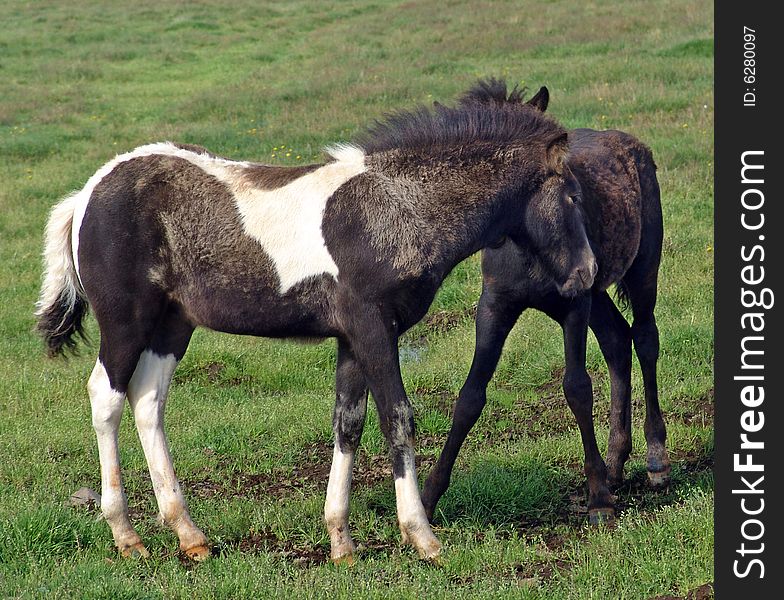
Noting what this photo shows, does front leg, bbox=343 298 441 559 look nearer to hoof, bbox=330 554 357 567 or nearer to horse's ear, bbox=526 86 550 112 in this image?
hoof, bbox=330 554 357 567

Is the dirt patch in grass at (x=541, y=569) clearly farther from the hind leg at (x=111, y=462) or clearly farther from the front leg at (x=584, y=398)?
the hind leg at (x=111, y=462)

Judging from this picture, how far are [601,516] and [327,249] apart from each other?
2.23 metres

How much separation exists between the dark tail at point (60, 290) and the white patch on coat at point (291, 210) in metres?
0.20

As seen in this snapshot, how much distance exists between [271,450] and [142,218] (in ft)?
7.17

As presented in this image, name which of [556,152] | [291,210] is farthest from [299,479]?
[556,152]

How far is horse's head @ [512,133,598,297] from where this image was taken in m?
5.52

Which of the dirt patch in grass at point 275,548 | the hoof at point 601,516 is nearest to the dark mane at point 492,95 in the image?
the hoof at point 601,516

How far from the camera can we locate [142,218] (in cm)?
547

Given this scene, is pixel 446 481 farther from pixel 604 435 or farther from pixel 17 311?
pixel 17 311

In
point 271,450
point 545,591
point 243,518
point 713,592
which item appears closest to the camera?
point 713,592

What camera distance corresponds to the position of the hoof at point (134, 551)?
213 inches
